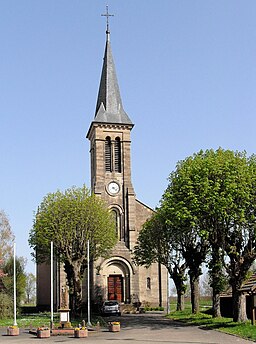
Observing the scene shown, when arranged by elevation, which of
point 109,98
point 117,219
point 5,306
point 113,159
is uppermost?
point 109,98

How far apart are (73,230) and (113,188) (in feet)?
51.6

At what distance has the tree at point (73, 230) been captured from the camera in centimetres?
4722

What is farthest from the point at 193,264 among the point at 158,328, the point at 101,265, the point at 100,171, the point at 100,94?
the point at 100,94

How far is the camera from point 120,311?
5488 centimetres

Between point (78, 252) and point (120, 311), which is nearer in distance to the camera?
point (78, 252)

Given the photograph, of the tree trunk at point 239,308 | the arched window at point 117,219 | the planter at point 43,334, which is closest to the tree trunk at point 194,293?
the tree trunk at point 239,308

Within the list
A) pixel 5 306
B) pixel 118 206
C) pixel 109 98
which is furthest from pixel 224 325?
pixel 109 98

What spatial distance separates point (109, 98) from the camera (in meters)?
66.2

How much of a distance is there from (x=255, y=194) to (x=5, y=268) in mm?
42953

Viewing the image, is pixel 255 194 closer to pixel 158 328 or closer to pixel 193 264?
pixel 158 328

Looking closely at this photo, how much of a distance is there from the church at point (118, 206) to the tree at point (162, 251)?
24.4 feet

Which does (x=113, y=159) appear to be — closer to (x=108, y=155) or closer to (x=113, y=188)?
(x=108, y=155)

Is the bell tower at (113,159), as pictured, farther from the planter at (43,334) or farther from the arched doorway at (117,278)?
the planter at (43,334)

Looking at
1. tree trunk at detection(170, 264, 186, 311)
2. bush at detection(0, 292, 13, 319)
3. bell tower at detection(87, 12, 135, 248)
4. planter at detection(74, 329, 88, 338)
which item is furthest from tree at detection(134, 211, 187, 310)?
planter at detection(74, 329, 88, 338)
